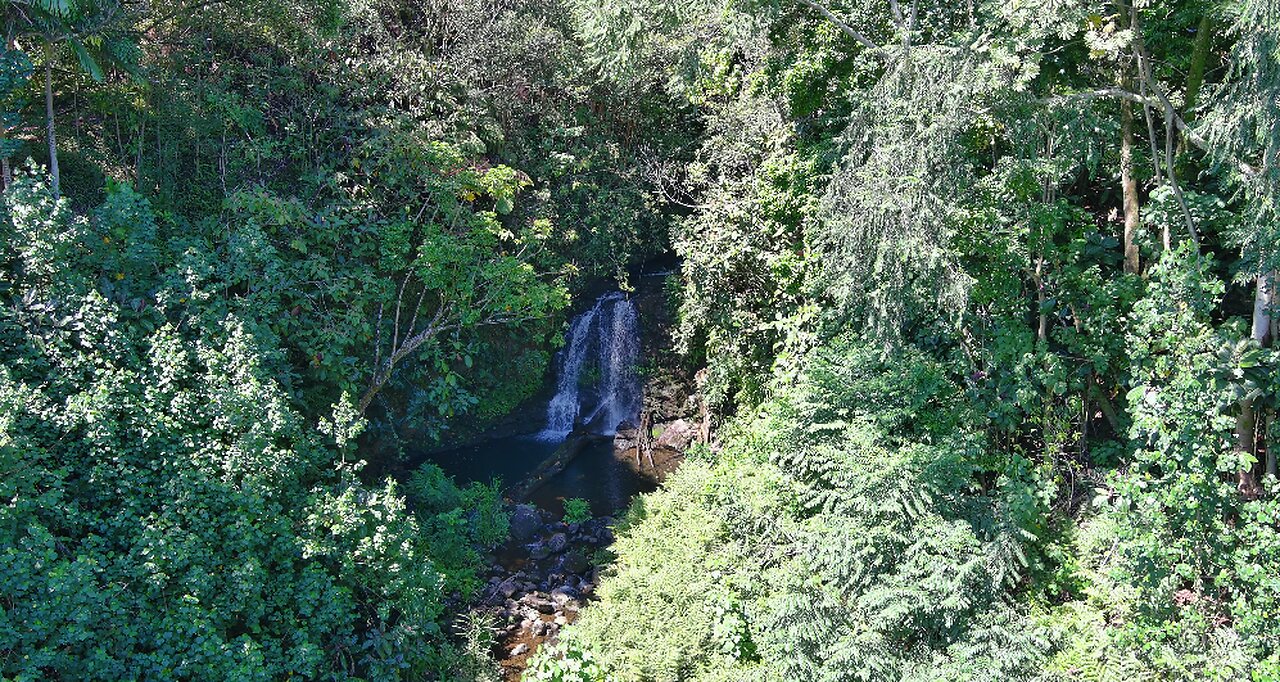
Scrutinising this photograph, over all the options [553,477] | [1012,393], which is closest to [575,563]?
[553,477]

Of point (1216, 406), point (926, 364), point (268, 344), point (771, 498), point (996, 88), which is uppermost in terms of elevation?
point (996, 88)

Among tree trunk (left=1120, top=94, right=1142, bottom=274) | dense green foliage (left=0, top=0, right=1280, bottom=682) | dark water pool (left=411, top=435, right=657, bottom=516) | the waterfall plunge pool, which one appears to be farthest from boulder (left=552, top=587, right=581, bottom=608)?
tree trunk (left=1120, top=94, right=1142, bottom=274)

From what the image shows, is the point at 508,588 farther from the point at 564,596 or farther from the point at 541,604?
the point at 564,596

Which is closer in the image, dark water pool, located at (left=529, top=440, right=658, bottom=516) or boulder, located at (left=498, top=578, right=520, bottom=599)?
boulder, located at (left=498, top=578, right=520, bottom=599)

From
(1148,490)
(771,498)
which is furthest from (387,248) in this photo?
(1148,490)

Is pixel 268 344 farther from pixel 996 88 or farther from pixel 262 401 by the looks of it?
pixel 996 88

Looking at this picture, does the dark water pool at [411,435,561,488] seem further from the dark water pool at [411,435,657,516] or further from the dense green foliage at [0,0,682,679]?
the dense green foliage at [0,0,682,679]

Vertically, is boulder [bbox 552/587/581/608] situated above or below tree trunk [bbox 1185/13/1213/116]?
below
